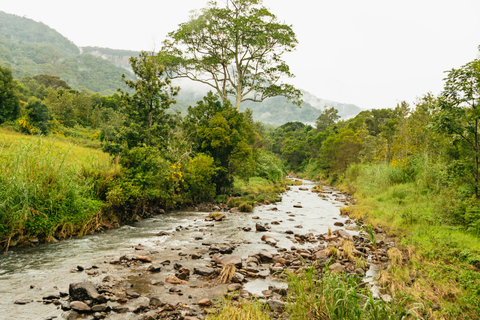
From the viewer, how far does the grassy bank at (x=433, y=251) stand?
5383 millimetres

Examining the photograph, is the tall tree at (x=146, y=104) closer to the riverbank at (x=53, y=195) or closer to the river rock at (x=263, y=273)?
the riverbank at (x=53, y=195)

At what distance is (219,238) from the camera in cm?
1203

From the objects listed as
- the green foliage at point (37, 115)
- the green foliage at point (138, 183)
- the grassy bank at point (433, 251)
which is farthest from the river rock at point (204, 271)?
the green foliage at point (37, 115)

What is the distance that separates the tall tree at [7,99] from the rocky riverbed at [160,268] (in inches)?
873

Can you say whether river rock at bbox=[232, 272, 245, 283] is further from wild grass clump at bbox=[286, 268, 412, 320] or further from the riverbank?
the riverbank

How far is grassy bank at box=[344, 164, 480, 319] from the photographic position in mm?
5383

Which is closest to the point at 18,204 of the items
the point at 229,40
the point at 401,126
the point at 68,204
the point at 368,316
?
the point at 68,204

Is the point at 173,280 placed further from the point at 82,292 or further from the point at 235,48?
the point at 235,48

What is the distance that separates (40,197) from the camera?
9477 millimetres

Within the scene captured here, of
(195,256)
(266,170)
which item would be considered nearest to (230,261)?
(195,256)

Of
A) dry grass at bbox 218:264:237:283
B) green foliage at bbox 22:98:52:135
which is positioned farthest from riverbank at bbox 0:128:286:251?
green foliage at bbox 22:98:52:135

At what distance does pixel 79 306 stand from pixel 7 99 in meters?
29.1

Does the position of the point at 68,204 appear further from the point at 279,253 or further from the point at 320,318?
the point at 320,318

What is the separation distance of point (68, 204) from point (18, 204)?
198 cm
